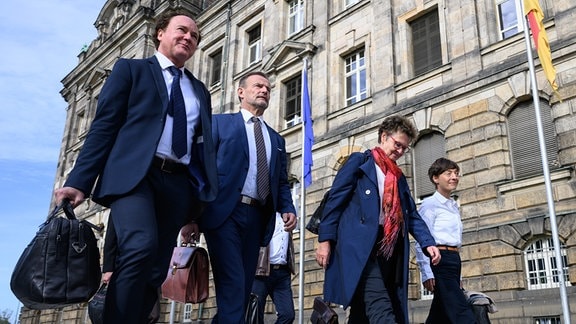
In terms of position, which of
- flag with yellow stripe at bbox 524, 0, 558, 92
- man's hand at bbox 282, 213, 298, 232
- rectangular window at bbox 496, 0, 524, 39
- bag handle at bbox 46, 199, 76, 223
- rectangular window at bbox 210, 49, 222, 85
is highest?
rectangular window at bbox 210, 49, 222, 85

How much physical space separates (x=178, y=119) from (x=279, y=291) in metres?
4.04

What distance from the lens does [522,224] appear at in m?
11.5

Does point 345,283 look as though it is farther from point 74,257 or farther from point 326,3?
point 326,3

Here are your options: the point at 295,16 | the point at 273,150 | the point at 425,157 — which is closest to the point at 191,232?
the point at 273,150

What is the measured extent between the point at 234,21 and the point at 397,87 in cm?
1194

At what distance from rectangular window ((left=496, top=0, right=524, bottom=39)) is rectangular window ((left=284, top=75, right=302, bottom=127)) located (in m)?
8.19

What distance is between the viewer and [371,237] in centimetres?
430

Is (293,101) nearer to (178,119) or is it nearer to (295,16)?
(295,16)

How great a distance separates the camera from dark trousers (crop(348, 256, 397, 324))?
404 centimetres

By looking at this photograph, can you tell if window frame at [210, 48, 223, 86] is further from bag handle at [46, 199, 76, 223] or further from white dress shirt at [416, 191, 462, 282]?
bag handle at [46, 199, 76, 223]

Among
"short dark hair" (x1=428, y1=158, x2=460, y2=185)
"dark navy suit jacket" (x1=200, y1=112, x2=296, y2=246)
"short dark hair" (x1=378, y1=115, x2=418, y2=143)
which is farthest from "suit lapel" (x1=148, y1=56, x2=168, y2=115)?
"short dark hair" (x1=428, y1=158, x2=460, y2=185)

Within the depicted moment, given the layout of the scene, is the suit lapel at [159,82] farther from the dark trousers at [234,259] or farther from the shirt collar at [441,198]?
the shirt collar at [441,198]

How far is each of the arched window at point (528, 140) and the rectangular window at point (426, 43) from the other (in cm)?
338

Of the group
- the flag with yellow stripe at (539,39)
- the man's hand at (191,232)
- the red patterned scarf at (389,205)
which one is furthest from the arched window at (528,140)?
the man's hand at (191,232)
